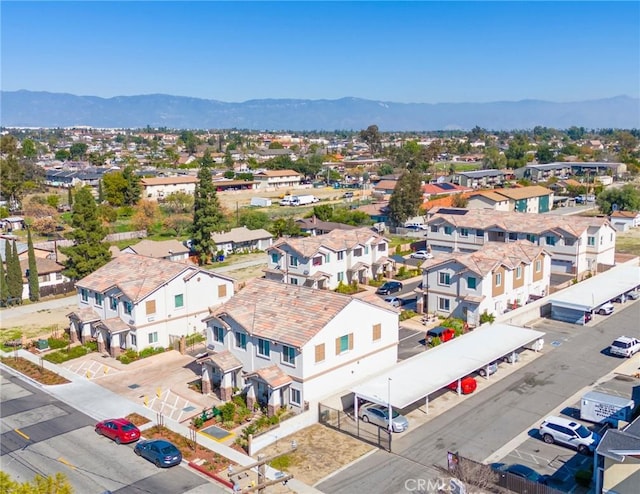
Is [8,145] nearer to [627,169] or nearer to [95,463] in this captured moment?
[95,463]

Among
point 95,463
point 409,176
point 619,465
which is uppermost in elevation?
point 409,176

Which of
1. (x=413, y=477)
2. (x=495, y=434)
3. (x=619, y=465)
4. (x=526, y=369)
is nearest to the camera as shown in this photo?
(x=619, y=465)

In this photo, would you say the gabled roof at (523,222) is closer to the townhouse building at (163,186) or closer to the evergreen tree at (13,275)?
the evergreen tree at (13,275)

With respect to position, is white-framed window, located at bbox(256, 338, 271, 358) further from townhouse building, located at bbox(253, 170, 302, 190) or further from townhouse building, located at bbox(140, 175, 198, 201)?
townhouse building, located at bbox(253, 170, 302, 190)

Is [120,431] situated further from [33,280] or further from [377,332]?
[33,280]

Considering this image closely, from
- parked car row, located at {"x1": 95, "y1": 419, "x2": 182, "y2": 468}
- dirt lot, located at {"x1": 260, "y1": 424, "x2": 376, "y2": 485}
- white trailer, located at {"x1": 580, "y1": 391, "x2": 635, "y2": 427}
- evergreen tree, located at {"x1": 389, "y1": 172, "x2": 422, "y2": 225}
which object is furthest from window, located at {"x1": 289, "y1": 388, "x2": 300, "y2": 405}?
evergreen tree, located at {"x1": 389, "y1": 172, "x2": 422, "y2": 225}

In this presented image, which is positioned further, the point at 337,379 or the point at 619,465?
the point at 337,379

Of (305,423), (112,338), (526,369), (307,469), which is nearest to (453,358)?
(526,369)
